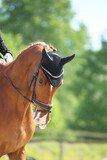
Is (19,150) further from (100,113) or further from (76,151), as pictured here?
(100,113)

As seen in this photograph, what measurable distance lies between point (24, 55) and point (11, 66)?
0.99ft

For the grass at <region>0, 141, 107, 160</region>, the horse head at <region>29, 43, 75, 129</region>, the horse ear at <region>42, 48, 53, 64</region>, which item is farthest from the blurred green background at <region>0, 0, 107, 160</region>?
the horse ear at <region>42, 48, 53, 64</region>

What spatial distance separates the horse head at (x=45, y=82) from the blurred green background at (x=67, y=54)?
14.6 metres

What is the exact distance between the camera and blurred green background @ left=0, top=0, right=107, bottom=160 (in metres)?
26.4

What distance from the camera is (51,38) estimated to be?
34531 mm

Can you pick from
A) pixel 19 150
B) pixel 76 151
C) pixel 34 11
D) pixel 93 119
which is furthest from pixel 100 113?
pixel 19 150

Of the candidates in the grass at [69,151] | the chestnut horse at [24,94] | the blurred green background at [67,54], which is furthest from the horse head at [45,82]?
the blurred green background at [67,54]

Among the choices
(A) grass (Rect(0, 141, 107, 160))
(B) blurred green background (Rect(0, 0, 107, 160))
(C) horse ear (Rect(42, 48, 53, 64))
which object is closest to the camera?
(C) horse ear (Rect(42, 48, 53, 64))

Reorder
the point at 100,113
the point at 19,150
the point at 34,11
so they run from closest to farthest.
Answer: the point at 19,150 → the point at 100,113 → the point at 34,11

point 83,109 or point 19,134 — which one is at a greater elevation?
point 83,109

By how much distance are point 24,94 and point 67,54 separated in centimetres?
2832

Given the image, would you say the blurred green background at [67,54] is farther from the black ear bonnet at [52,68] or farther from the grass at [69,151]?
the black ear bonnet at [52,68]

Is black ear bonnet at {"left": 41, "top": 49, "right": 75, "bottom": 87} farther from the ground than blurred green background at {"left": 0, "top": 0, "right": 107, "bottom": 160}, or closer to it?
closer to it

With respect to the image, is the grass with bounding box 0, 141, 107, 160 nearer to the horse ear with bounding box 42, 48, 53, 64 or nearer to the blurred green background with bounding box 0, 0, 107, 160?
the blurred green background with bounding box 0, 0, 107, 160
